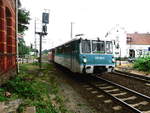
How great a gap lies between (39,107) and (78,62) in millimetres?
5380

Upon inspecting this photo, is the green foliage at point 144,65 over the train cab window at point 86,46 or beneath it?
beneath

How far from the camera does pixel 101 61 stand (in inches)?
422

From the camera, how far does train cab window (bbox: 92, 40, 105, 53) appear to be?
1079 centimetres

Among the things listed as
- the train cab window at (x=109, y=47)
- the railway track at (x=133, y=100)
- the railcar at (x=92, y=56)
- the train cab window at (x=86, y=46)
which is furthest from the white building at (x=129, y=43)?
the railway track at (x=133, y=100)

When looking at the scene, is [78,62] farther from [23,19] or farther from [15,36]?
[23,19]

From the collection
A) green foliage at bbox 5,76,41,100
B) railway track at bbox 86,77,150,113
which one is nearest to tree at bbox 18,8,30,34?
green foliage at bbox 5,76,41,100

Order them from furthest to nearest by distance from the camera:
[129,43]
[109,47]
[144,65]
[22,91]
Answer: [129,43] < [144,65] < [109,47] < [22,91]

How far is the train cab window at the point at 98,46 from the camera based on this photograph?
10789 mm

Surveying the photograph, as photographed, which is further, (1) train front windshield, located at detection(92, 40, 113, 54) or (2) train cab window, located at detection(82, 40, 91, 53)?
(1) train front windshield, located at detection(92, 40, 113, 54)

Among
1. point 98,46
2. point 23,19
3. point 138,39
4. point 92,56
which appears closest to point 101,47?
point 98,46

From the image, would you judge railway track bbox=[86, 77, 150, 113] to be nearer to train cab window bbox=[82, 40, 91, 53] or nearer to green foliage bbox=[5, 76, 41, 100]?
train cab window bbox=[82, 40, 91, 53]

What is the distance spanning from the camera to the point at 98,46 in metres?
10.9

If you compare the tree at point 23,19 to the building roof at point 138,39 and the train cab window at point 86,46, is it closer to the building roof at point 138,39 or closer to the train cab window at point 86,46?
the train cab window at point 86,46

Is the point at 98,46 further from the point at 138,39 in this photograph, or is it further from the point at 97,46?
the point at 138,39
